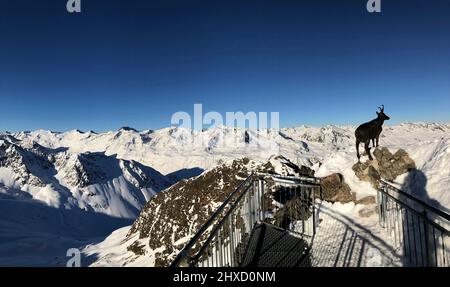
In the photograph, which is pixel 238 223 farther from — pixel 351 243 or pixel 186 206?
pixel 186 206

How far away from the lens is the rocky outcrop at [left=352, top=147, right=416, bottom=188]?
12.3m

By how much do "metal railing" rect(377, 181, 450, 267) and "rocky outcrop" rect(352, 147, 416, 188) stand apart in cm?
194

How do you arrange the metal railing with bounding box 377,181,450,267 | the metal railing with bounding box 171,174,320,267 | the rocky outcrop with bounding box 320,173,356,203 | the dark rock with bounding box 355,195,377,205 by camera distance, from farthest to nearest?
1. the rocky outcrop with bounding box 320,173,356,203
2. the dark rock with bounding box 355,195,377,205
3. the metal railing with bounding box 377,181,450,267
4. the metal railing with bounding box 171,174,320,267

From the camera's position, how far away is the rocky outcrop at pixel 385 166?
12258 millimetres

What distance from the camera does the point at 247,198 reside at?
33.6 ft

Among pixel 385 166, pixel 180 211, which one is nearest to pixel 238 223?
pixel 385 166

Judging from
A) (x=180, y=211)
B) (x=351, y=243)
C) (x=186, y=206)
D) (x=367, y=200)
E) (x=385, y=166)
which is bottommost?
(x=180, y=211)

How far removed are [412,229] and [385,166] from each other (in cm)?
502

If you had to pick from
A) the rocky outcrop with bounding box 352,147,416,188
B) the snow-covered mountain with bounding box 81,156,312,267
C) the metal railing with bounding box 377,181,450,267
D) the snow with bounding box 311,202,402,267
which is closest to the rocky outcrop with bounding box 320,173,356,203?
the snow with bounding box 311,202,402,267

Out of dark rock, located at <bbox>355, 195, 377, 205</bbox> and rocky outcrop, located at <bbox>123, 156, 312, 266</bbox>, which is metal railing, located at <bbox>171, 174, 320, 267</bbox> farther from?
rocky outcrop, located at <bbox>123, 156, 312, 266</bbox>

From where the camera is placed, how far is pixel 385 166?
12586 millimetres

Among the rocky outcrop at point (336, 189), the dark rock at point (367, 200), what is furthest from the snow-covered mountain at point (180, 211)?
the dark rock at point (367, 200)
